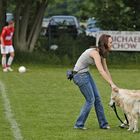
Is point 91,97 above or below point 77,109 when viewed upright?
above

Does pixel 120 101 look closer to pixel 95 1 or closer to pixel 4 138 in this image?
pixel 4 138

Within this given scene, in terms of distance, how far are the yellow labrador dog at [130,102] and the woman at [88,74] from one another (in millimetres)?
374

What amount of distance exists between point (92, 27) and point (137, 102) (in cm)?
2380

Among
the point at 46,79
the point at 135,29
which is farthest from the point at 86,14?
the point at 46,79

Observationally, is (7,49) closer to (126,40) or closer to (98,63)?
(126,40)

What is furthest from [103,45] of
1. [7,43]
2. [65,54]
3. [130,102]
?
[65,54]

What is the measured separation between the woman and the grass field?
0.30m

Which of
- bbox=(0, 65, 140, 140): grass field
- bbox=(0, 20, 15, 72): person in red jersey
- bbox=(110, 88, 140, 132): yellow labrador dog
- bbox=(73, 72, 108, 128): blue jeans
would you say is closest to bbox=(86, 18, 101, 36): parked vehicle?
bbox=(0, 65, 140, 140): grass field

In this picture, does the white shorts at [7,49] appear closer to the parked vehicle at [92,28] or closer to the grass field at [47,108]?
the grass field at [47,108]

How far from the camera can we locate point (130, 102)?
37.8ft

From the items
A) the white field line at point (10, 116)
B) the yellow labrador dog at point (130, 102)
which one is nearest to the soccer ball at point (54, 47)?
the white field line at point (10, 116)

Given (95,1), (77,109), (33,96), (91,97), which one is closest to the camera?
(91,97)

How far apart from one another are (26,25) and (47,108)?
637 inches

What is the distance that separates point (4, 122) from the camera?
42.1 feet
